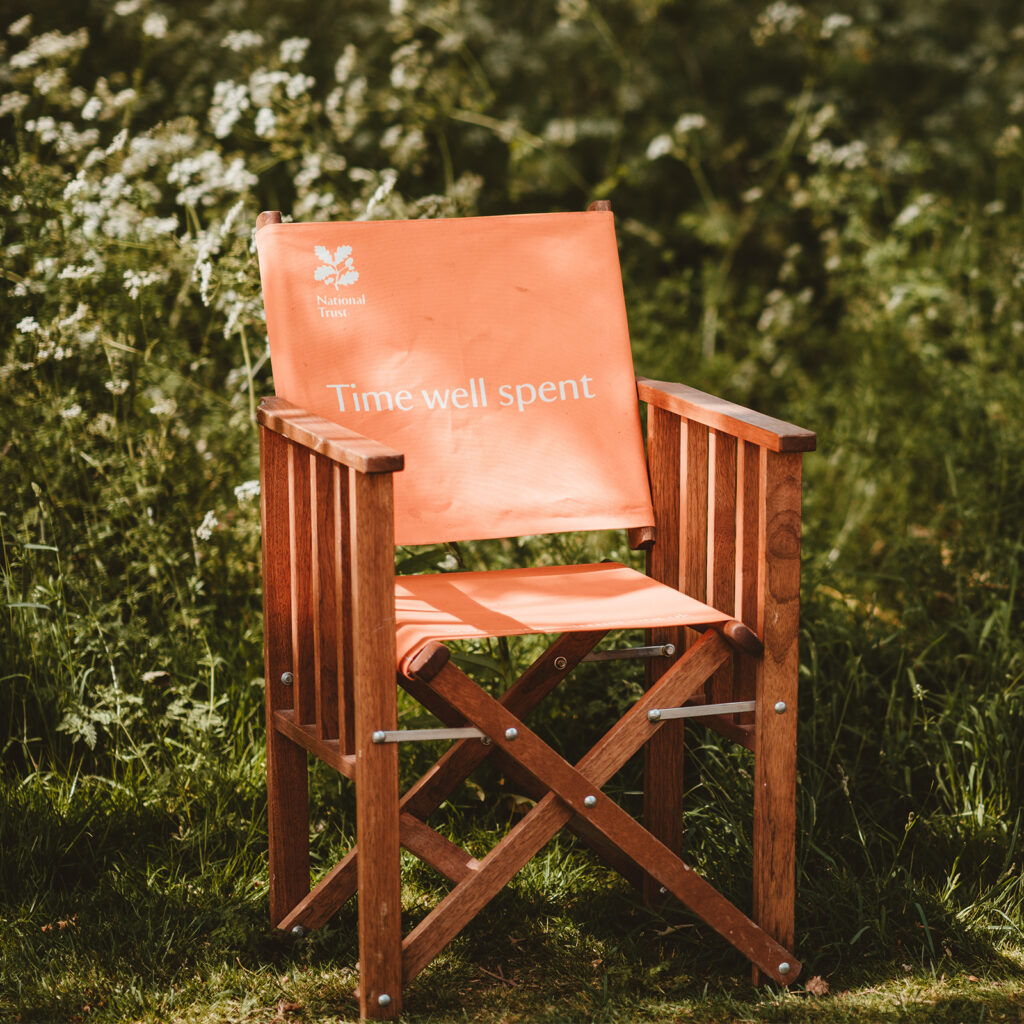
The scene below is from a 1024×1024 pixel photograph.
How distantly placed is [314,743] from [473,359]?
83cm

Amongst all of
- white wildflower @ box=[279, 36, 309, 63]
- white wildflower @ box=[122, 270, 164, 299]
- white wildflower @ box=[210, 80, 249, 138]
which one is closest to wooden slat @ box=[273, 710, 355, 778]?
white wildflower @ box=[122, 270, 164, 299]

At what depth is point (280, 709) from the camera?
2.46 meters

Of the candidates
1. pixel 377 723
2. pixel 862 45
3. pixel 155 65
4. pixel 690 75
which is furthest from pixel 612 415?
pixel 690 75

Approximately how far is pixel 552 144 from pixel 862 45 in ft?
4.23

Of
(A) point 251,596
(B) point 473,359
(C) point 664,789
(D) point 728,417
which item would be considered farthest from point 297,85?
(C) point 664,789

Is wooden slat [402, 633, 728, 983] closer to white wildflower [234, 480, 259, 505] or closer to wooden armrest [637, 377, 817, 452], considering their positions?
wooden armrest [637, 377, 817, 452]

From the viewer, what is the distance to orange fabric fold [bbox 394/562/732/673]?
2.16 meters

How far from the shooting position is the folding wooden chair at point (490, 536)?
2131 mm

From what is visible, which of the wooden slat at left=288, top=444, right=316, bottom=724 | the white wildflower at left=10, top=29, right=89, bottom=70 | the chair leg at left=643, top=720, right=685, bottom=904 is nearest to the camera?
the wooden slat at left=288, top=444, right=316, bottom=724

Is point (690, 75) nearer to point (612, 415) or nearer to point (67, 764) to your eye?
point (612, 415)

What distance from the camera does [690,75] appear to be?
5.96 m

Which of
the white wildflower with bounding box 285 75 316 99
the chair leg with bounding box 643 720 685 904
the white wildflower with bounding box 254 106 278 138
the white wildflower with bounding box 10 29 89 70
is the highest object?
the white wildflower with bounding box 10 29 89 70

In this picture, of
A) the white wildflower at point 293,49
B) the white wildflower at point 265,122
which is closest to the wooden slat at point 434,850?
the white wildflower at point 265,122

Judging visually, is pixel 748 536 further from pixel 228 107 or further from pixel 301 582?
pixel 228 107
